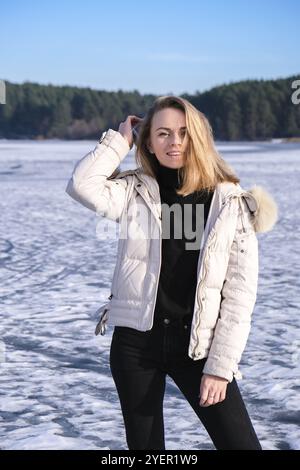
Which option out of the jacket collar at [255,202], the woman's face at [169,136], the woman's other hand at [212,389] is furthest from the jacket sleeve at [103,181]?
the woman's other hand at [212,389]

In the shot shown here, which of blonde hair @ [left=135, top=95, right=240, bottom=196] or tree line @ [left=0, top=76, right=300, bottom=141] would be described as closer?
blonde hair @ [left=135, top=95, right=240, bottom=196]

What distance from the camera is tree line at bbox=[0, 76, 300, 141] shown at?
7244cm

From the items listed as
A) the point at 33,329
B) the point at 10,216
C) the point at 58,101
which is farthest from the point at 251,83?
the point at 33,329

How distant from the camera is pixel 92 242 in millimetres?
8414

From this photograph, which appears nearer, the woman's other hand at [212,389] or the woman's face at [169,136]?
the woman's other hand at [212,389]

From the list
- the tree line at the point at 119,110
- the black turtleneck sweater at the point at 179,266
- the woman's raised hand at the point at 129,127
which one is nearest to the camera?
the black turtleneck sweater at the point at 179,266

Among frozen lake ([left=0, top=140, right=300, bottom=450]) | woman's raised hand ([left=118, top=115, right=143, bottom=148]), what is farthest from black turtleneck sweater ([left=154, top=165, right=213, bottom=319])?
frozen lake ([left=0, top=140, right=300, bottom=450])

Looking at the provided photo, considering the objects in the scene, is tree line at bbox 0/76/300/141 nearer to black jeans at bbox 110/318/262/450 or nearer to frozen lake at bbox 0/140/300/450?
frozen lake at bbox 0/140/300/450

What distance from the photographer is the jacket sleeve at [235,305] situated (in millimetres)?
1906

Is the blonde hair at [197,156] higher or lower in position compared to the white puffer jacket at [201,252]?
higher

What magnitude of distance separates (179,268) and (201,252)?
0.09 meters

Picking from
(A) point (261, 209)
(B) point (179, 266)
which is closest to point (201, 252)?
(B) point (179, 266)

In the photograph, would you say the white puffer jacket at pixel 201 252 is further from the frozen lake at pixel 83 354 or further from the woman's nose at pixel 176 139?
the frozen lake at pixel 83 354

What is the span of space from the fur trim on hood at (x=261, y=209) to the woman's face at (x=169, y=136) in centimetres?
24
